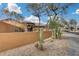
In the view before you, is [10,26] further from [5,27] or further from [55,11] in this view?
[55,11]

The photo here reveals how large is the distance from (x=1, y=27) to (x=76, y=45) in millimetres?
803

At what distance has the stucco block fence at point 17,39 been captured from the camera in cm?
165

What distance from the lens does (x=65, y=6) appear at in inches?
65.3

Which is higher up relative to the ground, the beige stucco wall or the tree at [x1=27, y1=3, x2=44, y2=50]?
the tree at [x1=27, y1=3, x2=44, y2=50]

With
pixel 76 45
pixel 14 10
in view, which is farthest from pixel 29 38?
pixel 76 45

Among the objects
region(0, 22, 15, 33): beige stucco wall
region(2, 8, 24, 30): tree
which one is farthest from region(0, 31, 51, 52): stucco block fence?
region(2, 8, 24, 30): tree

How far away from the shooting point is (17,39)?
1.68 metres

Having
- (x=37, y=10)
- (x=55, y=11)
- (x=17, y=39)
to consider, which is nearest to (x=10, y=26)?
(x=17, y=39)

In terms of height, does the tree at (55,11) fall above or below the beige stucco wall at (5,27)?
above

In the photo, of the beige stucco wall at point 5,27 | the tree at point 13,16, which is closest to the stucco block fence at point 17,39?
the beige stucco wall at point 5,27

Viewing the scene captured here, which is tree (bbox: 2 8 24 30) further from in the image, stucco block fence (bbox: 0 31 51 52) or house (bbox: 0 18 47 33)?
stucco block fence (bbox: 0 31 51 52)

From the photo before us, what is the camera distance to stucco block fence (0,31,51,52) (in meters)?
1.65

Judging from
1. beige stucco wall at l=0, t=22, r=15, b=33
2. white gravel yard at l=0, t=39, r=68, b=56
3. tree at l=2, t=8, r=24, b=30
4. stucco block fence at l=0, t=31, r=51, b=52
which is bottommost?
white gravel yard at l=0, t=39, r=68, b=56

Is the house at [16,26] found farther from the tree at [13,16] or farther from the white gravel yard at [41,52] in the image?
the white gravel yard at [41,52]
